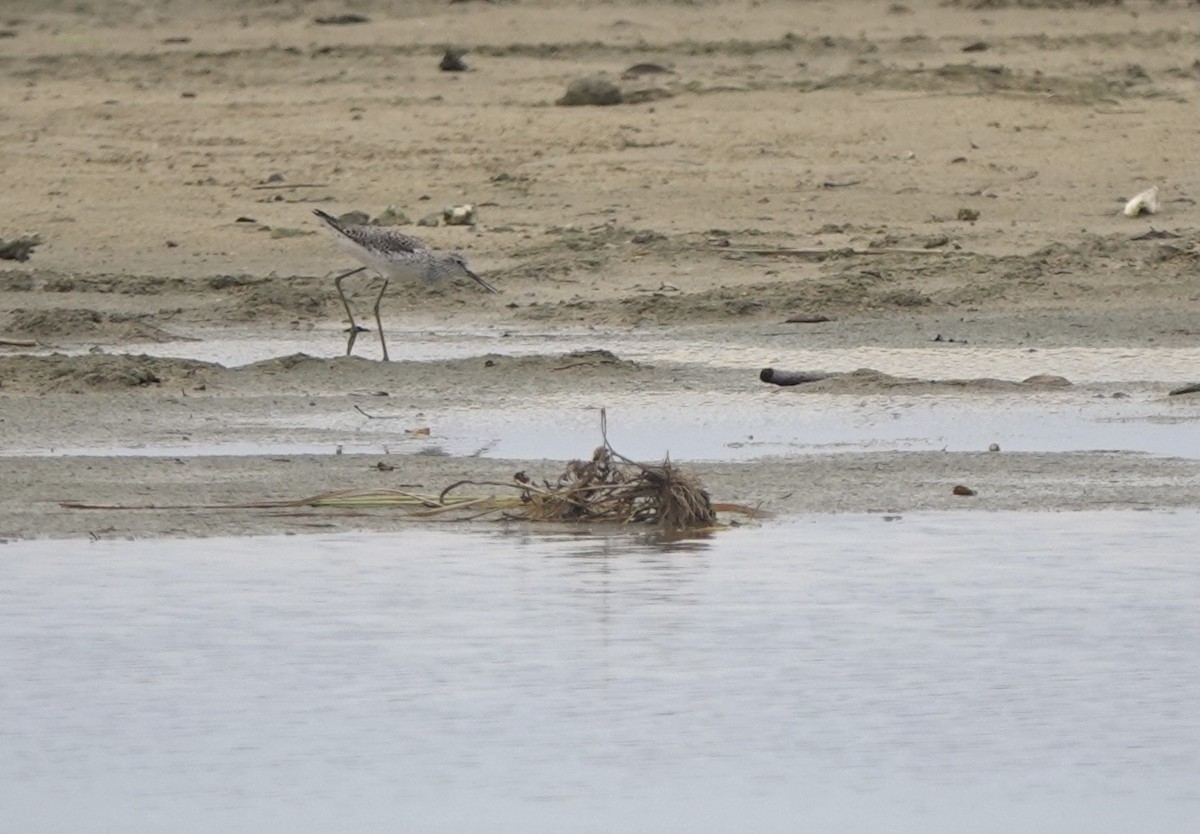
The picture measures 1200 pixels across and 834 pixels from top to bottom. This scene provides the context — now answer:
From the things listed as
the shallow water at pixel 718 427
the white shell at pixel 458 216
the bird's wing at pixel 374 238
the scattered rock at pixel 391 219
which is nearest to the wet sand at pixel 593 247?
the shallow water at pixel 718 427

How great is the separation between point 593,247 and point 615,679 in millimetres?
8207

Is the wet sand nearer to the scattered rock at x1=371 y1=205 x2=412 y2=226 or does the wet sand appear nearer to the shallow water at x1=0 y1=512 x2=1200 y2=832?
the scattered rock at x1=371 y1=205 x2=412 y2=226

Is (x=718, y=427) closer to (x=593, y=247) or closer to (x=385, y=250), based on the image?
(x=385, y=250)

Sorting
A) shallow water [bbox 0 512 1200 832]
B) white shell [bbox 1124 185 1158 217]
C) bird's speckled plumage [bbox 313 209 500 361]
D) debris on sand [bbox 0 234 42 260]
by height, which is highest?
white shell [bbox 1124 185 1158 217]

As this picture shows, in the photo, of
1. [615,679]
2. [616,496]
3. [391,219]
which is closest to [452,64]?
[391,219]

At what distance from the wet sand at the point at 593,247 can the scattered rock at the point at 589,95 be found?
0.09 m

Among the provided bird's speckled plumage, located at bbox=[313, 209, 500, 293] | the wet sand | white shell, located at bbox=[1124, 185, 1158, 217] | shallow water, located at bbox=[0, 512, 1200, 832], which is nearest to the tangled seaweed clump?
shallow water, located at bbox=[0, 512, 1200, 832]

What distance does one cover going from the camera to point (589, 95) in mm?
17875

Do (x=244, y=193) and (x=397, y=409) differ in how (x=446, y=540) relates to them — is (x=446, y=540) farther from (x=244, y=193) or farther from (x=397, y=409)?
(x=244, y=193)

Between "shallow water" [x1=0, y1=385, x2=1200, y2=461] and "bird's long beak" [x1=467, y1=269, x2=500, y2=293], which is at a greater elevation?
"bird's long beak" [x1=467, y1=269, x2=500, y2=293]

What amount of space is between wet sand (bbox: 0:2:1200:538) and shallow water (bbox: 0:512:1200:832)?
599 millimetres

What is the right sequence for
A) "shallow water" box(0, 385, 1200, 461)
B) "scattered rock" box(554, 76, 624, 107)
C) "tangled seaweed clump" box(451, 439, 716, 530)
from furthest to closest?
"scattered rock" box(554, 76, 624, 107), "shallow water" box(0, 385, 1200, 461), "tangled seaweed clump" box(451, 439, 716, 530)

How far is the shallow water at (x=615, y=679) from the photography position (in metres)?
5.51

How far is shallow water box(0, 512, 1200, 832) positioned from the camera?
18.1 feet
